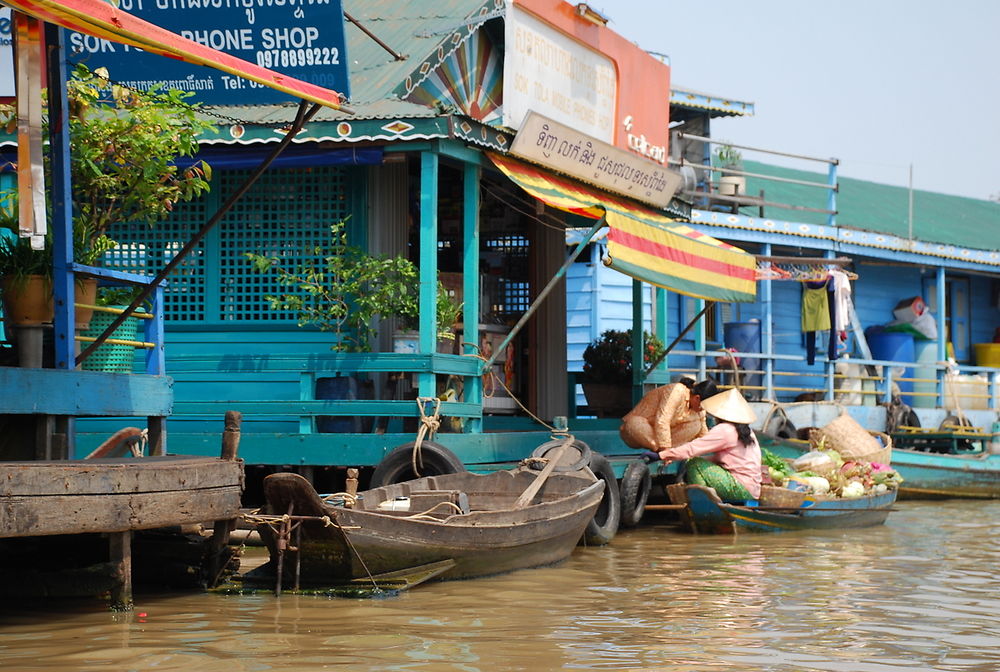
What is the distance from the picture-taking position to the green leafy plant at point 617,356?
16.1 m

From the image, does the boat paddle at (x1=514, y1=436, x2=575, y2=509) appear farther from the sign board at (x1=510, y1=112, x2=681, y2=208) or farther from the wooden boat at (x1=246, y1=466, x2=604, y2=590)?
the sign board at (x1=510, y1=112, x2=681, y2=208)

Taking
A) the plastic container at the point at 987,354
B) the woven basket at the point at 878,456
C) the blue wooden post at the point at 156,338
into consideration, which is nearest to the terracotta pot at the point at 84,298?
the blue wooden post at the point at 156,338

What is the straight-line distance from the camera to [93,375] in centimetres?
775

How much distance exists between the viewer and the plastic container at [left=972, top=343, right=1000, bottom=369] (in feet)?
85.5

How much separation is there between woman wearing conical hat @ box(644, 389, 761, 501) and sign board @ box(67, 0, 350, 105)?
5915mm

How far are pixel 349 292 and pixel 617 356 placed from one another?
5.21 m

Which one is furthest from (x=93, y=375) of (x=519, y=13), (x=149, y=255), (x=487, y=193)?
(x=487, y=193)

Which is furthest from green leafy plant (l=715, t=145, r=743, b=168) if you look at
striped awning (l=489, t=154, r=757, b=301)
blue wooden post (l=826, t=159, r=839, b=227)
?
striped awning (l=489, t=154, r=757, b=301)

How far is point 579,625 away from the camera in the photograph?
7.65 m

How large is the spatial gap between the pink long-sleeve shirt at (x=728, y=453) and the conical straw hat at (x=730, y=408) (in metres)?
0.11

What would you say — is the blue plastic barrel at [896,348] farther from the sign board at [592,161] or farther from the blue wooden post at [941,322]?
the sign board at [592,161]

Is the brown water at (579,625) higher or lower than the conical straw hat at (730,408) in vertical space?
lower

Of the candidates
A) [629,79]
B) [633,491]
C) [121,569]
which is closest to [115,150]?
[121,569]

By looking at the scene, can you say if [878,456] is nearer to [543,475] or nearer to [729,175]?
[543,475]
